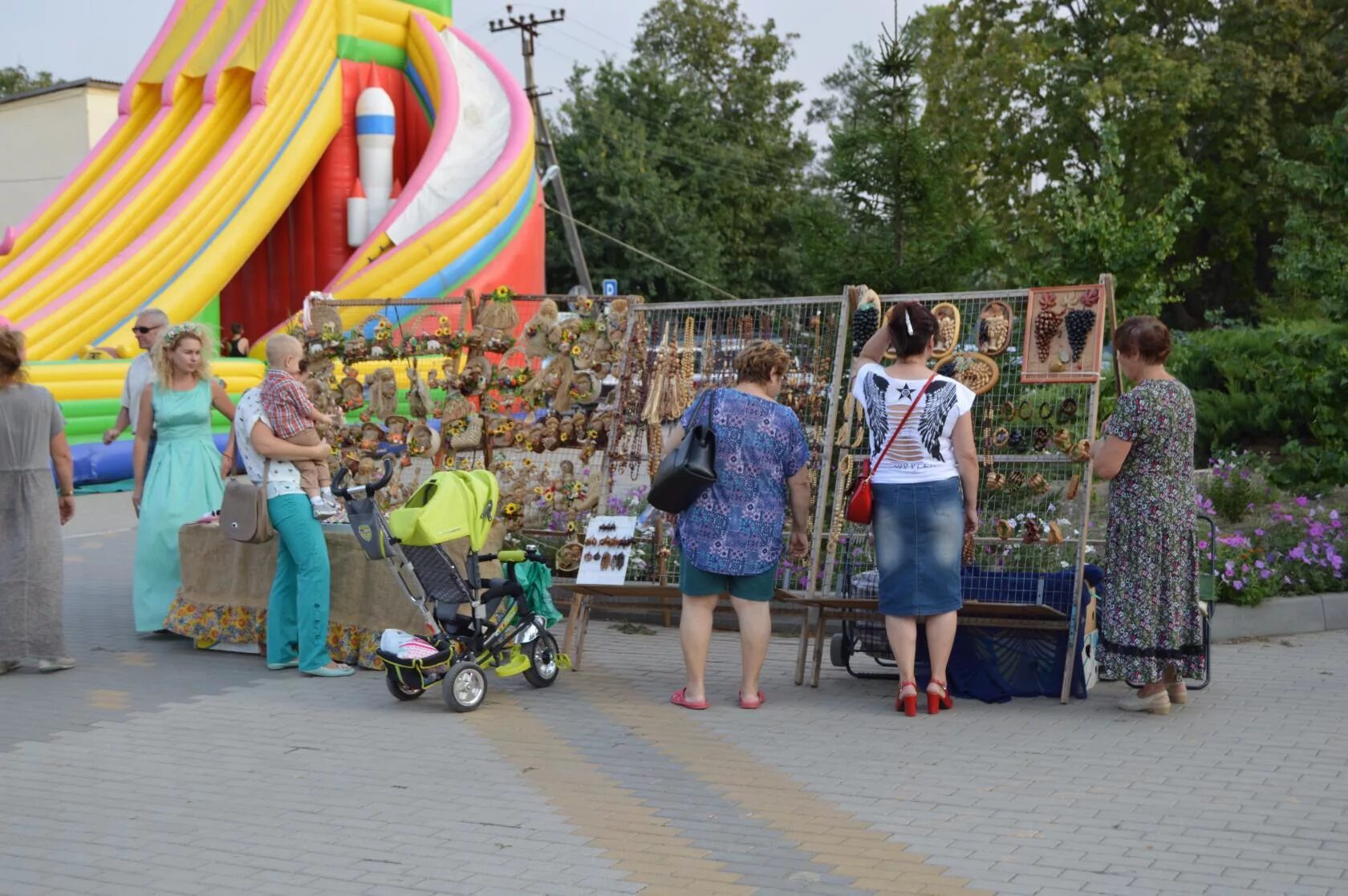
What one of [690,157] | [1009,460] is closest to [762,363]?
[1009,460]

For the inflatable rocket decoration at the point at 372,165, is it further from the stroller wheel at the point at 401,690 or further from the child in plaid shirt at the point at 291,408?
the stroller wheel at the point at 401,690

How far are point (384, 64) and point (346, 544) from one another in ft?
54.8

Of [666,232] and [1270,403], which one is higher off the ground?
[666,232]

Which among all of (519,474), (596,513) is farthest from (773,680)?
(519,474)

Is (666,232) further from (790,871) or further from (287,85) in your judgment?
(790,871)

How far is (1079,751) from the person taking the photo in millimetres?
6027

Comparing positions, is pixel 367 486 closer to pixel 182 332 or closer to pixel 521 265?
pixel 182 332

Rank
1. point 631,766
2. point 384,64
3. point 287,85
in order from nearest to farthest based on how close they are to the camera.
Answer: point 631,766, point 287,85, point 384,64

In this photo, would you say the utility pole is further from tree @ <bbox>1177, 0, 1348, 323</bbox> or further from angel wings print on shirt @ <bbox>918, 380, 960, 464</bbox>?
angel wings print on shirt @ <bbox>918, 380, 960, 464</bbox>

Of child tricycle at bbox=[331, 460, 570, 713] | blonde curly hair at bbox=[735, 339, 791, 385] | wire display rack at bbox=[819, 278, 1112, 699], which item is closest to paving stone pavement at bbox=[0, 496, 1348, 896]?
child tricycle at bbox=[331, 460, 570, 713]

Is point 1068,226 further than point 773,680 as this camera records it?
Yes

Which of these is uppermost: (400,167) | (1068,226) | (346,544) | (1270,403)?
(400,167)

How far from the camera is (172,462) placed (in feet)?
28.2

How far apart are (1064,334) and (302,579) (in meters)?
4.02
